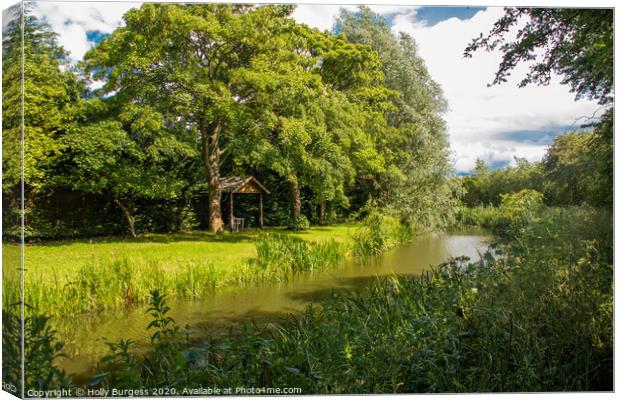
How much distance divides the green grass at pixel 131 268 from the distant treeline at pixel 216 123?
16 centimetres

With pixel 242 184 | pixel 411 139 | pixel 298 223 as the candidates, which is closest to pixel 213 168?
pixel 242 184

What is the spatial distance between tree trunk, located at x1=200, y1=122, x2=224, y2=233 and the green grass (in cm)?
18

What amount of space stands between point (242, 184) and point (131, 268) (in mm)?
1462

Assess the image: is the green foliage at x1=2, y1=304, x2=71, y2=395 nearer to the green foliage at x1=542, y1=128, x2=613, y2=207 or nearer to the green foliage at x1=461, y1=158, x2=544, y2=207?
the green foliage at x1=461, y1=158, x2=544, y2=207

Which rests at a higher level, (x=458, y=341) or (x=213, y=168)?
(x=213, y=168)

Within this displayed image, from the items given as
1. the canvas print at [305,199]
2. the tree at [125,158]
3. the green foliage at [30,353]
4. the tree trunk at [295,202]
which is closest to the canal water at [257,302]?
the canvas print at [305,199]

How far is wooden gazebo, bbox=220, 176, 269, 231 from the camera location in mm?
5312

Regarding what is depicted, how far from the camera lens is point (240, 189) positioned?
5402 mm

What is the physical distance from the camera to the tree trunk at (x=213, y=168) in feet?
17.2

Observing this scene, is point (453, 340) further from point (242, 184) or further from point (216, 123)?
point (216, 123)

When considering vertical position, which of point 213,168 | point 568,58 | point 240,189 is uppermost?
point 568,58

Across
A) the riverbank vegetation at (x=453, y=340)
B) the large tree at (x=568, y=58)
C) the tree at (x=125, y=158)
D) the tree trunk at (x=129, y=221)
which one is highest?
the large tree at (x=568, y=58)

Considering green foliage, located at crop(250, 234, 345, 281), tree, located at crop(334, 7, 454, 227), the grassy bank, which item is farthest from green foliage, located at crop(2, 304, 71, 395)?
tree, located at crop(334, 7, 454, 227)

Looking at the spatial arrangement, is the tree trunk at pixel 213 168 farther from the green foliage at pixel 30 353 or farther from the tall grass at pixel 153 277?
the green foliage at pixel 30 353
